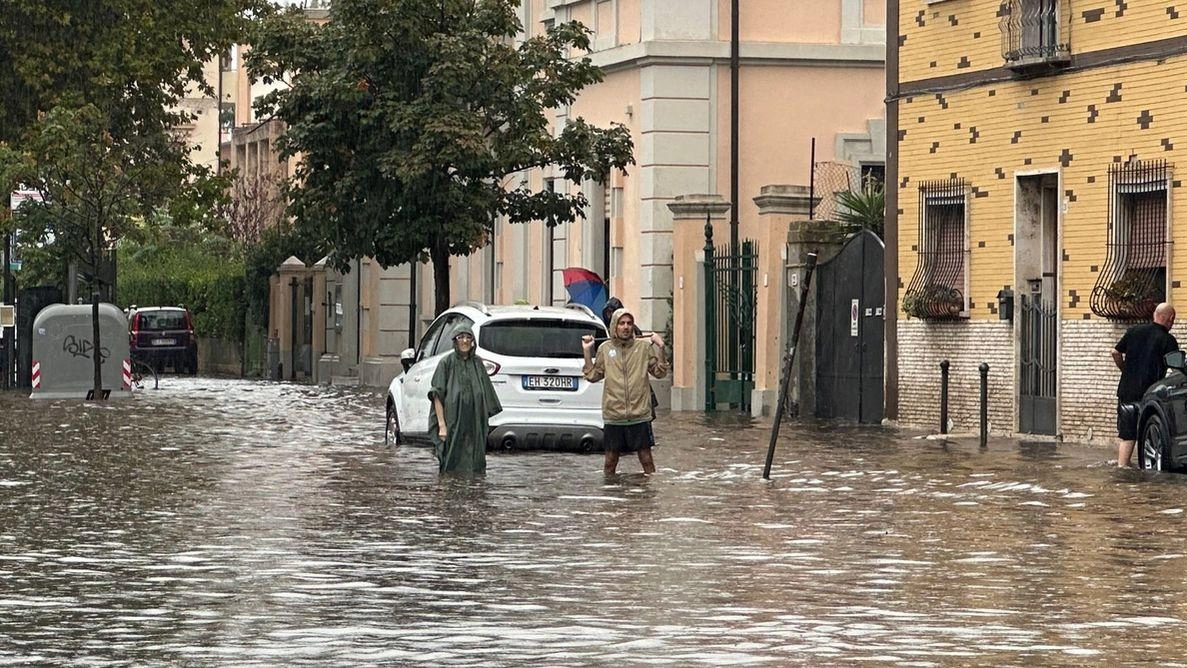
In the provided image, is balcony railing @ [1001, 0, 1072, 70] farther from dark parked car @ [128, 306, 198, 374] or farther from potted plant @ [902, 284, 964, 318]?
dark parked car @ [128, 306, 198, 374]

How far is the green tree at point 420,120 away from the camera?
39.0 metres

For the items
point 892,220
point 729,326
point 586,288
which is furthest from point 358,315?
point 892,220

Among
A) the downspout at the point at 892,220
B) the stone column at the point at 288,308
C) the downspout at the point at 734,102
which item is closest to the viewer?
the downspout at the point at 892,220

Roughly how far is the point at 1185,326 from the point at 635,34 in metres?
17.8

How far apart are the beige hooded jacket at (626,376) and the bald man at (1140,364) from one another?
4.14 metres

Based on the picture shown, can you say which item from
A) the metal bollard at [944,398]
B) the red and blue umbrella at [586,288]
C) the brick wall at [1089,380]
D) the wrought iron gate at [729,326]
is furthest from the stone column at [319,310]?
the brick wall at [1089,380]

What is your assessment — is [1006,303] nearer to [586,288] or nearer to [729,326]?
[729,326]

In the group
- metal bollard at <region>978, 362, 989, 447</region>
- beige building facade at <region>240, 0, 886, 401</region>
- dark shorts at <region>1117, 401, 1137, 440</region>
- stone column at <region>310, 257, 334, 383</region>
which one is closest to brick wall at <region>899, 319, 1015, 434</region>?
metal bollard at <region>978, 362, 989, 447</region>

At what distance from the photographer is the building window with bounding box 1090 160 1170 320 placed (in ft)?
89.5

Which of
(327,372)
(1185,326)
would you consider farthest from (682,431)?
(327,372)

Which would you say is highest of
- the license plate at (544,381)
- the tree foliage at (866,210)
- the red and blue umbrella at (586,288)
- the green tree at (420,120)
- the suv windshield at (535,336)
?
the green tree at (420,120)

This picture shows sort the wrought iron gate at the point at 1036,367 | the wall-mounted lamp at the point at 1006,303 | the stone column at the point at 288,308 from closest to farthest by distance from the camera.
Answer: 1. the wrought iron gate at the point at 1036,367
2. the wall-mounted lamp at the point at 1006,303
3. the stone column at the point at 288,308

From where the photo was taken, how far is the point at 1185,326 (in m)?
26.5

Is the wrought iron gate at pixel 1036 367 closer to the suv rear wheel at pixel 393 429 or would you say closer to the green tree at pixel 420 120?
the suv rear wheel at pixel 393 429
